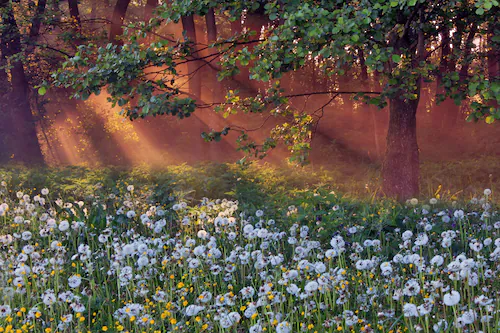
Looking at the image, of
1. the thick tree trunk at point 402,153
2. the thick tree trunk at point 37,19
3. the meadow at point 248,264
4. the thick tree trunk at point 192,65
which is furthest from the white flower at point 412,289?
the thick tree trunk at point 37,19

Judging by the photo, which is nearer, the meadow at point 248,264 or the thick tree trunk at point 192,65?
the meadow at point 248,264

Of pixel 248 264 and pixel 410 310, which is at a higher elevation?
pixel 410 310

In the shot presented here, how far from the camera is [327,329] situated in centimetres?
408

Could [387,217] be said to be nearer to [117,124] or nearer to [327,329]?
[327,329]

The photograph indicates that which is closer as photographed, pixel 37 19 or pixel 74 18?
pixel 37 19

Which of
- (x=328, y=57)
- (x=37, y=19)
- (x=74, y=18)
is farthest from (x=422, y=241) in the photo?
(x=74, y=18)

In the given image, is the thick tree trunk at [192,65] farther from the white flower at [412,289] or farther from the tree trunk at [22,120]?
the white flower at [412,289]

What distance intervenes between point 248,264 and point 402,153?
14.8ft

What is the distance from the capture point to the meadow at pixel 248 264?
3922 mm

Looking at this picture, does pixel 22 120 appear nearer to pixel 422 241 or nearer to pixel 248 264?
pixel 248 264

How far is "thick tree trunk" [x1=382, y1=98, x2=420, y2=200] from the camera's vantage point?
28.6ft

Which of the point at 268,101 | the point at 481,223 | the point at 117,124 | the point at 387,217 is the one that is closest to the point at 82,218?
the point at 268,101

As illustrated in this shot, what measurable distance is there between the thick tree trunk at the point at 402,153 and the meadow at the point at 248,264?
72.9 inches

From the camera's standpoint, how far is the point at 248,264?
17.8 ft
